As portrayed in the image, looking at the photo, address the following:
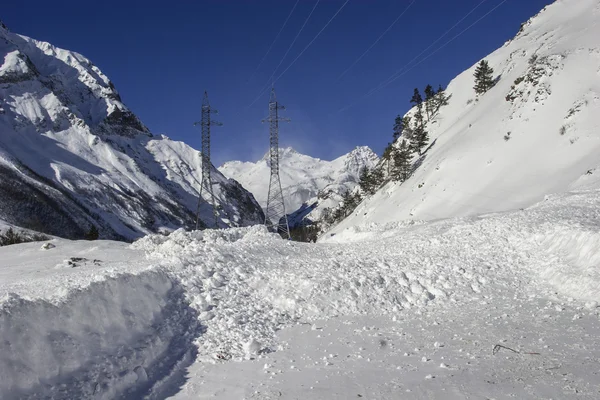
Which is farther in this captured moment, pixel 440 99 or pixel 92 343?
pixel 440 99

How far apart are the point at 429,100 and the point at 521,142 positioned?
1938 inches

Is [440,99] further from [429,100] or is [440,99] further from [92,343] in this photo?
[92,343]

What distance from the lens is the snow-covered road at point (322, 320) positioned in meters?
9.22

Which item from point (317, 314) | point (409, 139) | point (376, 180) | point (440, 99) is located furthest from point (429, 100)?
point (317, 314)

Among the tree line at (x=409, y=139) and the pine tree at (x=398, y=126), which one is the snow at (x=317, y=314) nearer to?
the tree line at (x=409, y=139)

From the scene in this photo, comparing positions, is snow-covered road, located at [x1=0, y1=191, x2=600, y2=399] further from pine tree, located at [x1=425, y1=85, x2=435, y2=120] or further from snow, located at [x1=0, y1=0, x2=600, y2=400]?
pine tree, located at [x1=425, y1=85, x2=435, y2=120]

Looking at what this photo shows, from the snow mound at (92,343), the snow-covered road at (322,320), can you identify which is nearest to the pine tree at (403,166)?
the snow-covered road at (322,320)

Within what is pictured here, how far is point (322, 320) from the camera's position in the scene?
48.3 feet

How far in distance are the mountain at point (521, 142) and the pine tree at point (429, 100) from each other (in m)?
16.4

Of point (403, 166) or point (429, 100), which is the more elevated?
point (429, 100)

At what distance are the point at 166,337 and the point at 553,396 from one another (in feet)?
31.2

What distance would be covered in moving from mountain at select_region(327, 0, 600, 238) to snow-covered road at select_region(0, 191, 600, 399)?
1729 cm

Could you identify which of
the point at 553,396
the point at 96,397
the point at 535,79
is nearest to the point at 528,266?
the point at 553,396

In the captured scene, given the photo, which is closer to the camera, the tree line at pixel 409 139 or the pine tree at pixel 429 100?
the tree line at pixel 409 139
